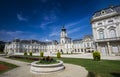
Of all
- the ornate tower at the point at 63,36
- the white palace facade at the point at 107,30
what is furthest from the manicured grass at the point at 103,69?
the ornate tower at the point at 63,36

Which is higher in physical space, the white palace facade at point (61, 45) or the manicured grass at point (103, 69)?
the white palace facade at point (61, 45)

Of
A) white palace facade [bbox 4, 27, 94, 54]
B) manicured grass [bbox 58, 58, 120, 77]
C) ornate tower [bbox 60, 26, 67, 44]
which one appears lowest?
manicured grass [bbox 58, 58, 120, 77]

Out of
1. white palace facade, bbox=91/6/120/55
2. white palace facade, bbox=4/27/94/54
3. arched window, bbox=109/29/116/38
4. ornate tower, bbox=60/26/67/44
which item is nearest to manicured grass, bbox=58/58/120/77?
white palace facade, bbox=91/6/120/55

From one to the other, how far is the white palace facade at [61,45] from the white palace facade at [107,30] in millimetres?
38523

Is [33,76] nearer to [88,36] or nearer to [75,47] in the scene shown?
[88,36]

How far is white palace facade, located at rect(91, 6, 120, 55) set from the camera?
91.4ft

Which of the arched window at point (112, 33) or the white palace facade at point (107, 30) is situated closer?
the white palace facade at point (107, 30)

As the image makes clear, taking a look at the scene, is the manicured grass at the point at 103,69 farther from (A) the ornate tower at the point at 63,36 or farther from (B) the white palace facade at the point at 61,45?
(A) the ornate tower at the point at 63,36

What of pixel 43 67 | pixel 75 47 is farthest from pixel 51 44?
pixel 43 67

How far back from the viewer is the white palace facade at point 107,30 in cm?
2786

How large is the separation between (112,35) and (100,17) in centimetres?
708

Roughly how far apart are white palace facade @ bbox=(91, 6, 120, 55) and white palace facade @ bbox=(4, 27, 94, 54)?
38523 mm

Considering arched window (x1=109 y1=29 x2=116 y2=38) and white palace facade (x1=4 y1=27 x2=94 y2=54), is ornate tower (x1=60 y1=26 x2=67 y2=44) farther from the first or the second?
arched window (x1=109 y1=29 x2=116 y2=38)

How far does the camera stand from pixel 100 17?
102 feet
